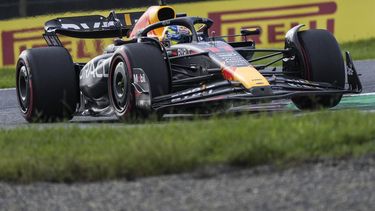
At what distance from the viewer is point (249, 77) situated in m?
8.55

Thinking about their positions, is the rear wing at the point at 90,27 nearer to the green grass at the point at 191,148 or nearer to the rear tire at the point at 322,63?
the rear tire at the point at 322,63

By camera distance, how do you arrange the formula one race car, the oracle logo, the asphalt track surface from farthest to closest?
1. the oracle logo
2. the formula one race car
3. the asphalt track surface

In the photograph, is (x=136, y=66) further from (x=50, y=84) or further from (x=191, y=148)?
(x=191, y=148)

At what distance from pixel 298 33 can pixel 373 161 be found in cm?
441

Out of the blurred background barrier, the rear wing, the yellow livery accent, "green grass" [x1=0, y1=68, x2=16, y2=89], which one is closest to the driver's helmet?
the rear wing

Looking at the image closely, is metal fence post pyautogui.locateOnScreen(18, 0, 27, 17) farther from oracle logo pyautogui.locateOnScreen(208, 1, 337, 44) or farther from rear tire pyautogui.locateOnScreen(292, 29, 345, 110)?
rear tire pyautogui.locateOnScreen(292, 29, 345, 110)

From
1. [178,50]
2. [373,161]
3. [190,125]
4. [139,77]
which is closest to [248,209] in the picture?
[373,161]

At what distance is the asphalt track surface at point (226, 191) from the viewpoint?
4734mm

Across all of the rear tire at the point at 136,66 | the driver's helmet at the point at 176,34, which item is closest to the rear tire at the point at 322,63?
the driver's helmet at the point at 176,34

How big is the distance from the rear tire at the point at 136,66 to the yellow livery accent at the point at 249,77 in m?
0.65

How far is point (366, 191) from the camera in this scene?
483 centimetres

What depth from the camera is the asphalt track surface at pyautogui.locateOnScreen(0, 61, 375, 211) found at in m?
4.73

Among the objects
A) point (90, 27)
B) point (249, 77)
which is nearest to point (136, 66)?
point (249, 77)

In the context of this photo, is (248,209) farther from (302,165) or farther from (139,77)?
(139,77)
